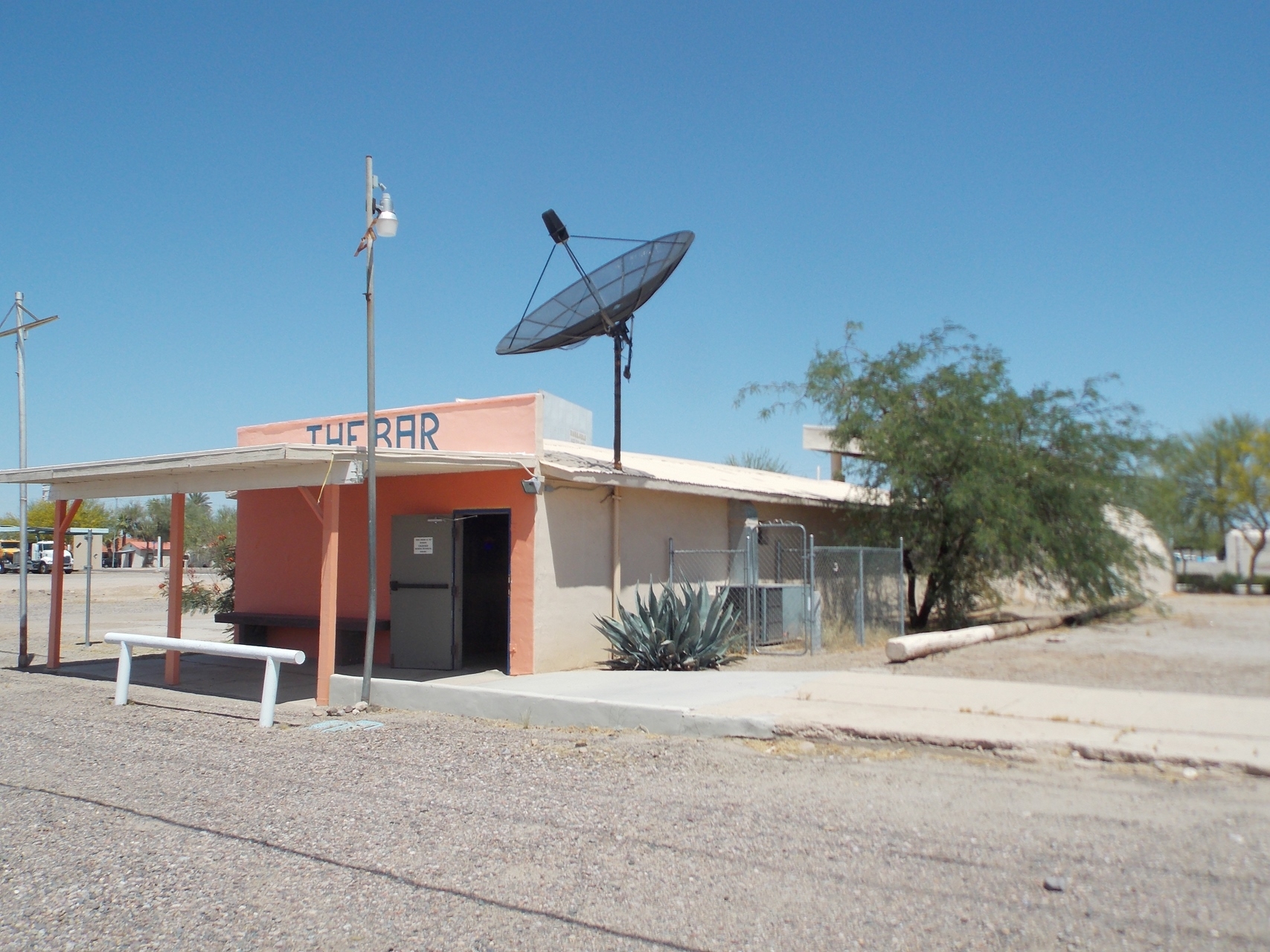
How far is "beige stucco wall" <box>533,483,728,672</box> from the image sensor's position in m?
12.4

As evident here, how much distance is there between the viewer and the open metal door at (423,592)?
13.2 m

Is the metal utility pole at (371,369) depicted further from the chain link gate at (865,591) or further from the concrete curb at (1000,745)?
the chain link gate at (865,591)

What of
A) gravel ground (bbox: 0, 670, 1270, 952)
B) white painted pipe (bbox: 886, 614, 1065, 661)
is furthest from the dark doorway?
gravel ground (bbox: 0, 670, 1270, 952)

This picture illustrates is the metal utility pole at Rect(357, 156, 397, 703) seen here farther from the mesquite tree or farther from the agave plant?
the mesquite tree

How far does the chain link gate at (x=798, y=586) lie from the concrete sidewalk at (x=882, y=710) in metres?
3.43

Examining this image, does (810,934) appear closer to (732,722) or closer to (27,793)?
(732,722)

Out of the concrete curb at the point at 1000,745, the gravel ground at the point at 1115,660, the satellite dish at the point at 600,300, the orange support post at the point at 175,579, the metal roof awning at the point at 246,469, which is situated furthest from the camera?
the satellite dish at the point at 600,300

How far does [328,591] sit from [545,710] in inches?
116

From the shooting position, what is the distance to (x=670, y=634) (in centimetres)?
1266

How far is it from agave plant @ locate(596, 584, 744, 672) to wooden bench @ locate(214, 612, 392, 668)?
354cm

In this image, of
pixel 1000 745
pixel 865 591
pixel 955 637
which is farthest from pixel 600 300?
pixel 1000 745

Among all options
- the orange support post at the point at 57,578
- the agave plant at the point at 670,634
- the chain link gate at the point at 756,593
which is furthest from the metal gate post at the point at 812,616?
the orange support post at the point at 57,578

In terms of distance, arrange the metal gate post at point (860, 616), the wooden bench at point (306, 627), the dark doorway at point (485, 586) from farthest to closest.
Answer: the dark doorway at point (485, 586)
the metal gate post at point (860, 616)
the wooden bench at point (306, 627)

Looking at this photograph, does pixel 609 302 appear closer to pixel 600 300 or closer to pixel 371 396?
pixel 600 300
